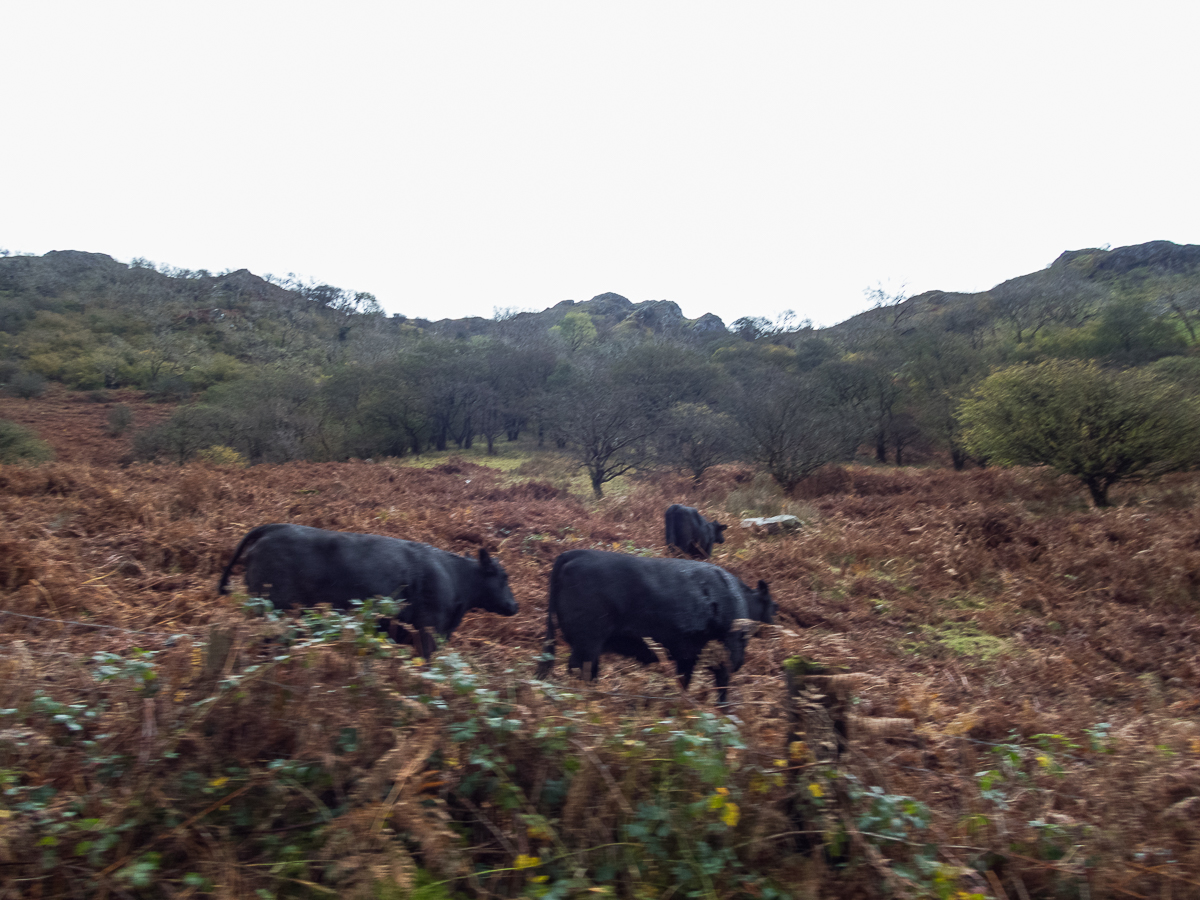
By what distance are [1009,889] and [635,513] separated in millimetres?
12634

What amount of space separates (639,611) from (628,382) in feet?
94.5

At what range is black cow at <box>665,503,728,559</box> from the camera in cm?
1078

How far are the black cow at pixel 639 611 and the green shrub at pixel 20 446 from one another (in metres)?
20.1

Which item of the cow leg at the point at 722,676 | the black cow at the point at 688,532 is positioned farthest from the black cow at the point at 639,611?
the black cow at the point at 688,532

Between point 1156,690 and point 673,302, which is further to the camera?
point 673,302

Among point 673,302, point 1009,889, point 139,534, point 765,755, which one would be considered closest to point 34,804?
point 765,755

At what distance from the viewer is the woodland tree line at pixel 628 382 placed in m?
20.9

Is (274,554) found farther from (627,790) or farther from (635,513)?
(635,513)

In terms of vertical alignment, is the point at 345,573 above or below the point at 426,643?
above

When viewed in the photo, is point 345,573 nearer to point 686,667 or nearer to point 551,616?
point 551,616

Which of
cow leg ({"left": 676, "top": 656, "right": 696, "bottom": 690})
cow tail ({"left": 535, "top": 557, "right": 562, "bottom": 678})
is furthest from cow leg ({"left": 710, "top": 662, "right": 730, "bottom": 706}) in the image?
cow tail ({"left": 535, "top": 557, "right": 562, "bottom": 678})

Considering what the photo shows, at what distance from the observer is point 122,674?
3.00m

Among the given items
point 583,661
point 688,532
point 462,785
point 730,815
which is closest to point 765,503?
point 688,532

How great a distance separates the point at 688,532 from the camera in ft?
35.4
